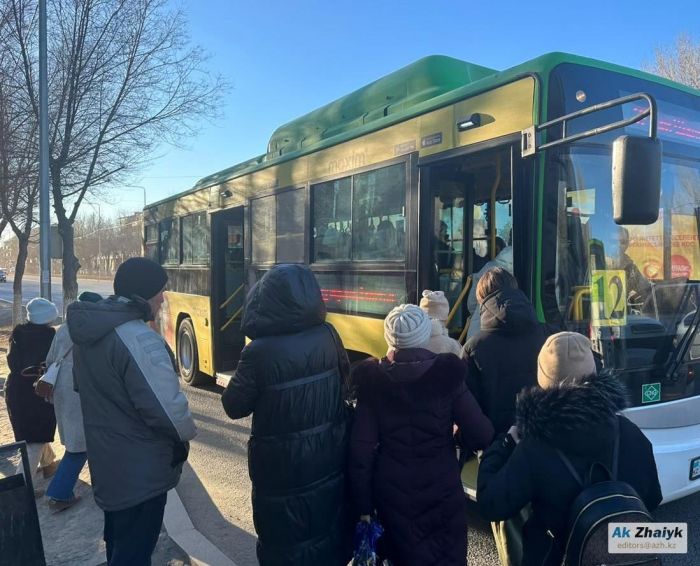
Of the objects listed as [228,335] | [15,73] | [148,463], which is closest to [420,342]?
[148,463]

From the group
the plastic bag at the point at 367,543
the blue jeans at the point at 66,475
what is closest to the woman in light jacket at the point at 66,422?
the blue jeans at the point at 66,475

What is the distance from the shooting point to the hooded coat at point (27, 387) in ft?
15.1

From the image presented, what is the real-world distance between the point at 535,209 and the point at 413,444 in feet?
6.27

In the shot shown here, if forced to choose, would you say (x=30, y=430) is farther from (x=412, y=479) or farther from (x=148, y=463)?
(x=412, y=479)

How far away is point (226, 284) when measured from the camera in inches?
322

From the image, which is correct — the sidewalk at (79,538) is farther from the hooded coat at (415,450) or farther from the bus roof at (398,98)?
the bus roof at (398,98)

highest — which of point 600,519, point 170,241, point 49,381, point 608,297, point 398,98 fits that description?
point 398,98

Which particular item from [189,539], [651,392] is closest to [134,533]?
[189,539]

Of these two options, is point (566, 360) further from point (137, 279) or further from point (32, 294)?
point (32, 294)

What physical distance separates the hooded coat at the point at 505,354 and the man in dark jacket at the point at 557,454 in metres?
1.08

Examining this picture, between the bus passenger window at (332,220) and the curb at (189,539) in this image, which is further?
the bus passenger window at (332,220)

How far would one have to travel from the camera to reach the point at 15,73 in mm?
11281

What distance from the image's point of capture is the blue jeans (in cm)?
414

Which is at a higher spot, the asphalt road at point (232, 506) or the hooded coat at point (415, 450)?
the hooded coat at point (415, 450)
